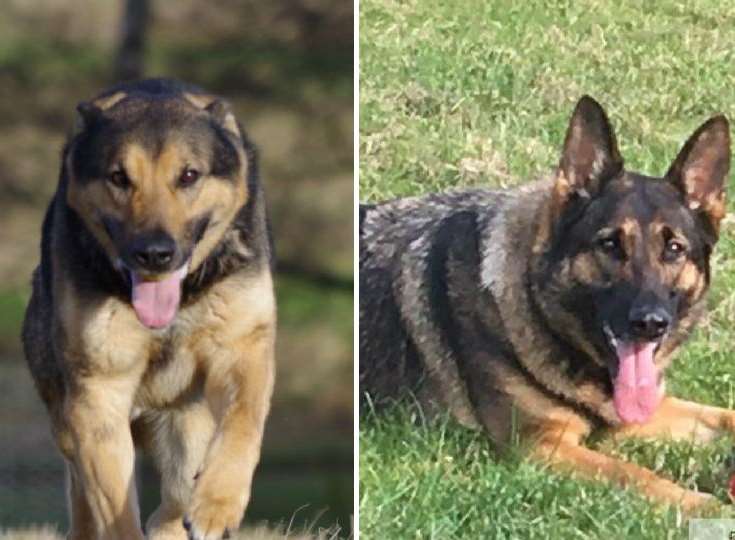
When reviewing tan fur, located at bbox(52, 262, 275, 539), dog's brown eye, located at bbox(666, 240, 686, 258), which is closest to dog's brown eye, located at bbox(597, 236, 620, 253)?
dog's brown eye, located at bbox(666, 240, 686, 258)

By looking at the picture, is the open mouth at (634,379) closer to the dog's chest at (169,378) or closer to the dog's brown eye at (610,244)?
the dog's brown eye at (610,244)

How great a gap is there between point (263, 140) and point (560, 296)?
2368 millimetres

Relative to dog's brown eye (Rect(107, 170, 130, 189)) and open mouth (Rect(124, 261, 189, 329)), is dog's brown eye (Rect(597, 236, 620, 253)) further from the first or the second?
dog's brown eye (Rect(107, 170, 130, 189))

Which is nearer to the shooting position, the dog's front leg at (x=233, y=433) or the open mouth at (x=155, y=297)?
the dog's front leg at (x=233, y=433)

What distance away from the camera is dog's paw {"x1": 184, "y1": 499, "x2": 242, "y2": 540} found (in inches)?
185

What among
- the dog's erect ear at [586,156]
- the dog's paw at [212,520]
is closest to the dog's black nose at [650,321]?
the dog's erect ear at [586,156]

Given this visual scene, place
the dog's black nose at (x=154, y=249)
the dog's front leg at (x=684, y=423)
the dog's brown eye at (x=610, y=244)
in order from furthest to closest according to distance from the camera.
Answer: the dog's front leg at (x=684, y=423), the dog's brown eye at (x=610, y=244), the dog's black nose at (x=154, y=249)

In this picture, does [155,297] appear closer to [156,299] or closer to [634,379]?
[156,299]

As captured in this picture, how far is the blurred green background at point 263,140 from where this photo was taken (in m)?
Answer: 6.64

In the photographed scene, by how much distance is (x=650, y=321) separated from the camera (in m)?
5.15

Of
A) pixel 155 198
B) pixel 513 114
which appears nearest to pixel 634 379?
pixel 513 114

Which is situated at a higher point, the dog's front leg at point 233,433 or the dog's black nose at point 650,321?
the dog's black nose at point 650,321

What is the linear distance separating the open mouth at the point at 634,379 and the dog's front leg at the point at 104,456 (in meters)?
1.49

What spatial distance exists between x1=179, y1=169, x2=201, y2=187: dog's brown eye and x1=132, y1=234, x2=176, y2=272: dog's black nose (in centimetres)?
18
